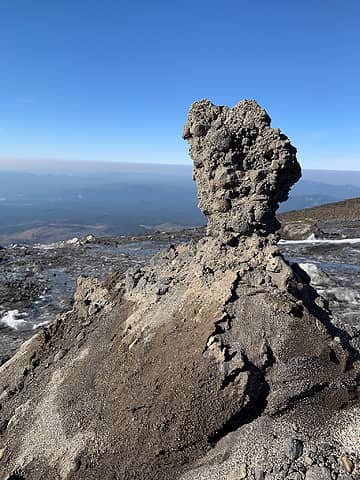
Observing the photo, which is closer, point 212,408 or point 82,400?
point 212,408

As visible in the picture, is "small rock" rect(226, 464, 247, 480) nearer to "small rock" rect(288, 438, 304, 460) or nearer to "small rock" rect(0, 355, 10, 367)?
"small rock" rect(288, 438, 304, 460)

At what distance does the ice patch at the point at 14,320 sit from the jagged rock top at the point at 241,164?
9.20m

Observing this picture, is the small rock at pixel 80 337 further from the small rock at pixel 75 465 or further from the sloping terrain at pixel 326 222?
the sloping terrain at pixel 326 222

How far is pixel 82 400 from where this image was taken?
6.68 metres

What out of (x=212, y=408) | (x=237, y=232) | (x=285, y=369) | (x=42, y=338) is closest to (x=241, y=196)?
(x=237, y=232)

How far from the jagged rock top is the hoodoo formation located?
0.02 m

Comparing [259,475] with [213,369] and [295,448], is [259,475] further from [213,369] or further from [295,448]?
[213,369]

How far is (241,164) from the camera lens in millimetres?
7750

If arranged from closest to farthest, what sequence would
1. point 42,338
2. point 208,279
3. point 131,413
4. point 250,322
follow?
point 131,413
point 250,322
point 208,279
point 42,338

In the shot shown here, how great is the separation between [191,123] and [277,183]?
1943mm

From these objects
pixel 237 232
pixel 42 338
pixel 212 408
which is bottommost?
pixel 42 338

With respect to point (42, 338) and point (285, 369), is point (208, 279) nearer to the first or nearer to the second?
point (285, 369)

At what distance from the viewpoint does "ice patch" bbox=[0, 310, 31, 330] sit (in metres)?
14.2

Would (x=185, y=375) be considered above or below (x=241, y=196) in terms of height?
below
